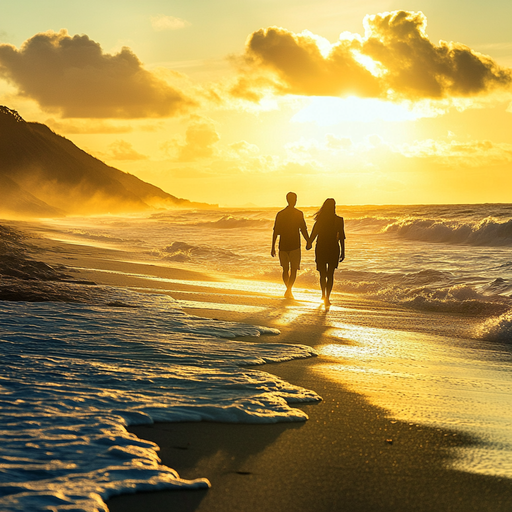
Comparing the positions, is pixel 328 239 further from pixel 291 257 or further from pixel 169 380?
pixel 169 380

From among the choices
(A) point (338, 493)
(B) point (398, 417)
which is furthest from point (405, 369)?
(A) point (338, 493)

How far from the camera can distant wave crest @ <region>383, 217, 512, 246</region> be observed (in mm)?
24422

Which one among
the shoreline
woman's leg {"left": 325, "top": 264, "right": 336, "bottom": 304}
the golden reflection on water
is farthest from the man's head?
the shoreline

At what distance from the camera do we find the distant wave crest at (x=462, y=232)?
24422 mm

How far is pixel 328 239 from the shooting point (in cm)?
1017

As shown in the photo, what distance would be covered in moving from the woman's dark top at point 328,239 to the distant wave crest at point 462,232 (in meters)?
15.8

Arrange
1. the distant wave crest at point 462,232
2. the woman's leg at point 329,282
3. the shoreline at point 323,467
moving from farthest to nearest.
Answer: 1. the distant wave crest at point 462,232
2. the woman's leg at point 329,282
3. the shoreline at point 323,467

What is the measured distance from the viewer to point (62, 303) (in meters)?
7.11

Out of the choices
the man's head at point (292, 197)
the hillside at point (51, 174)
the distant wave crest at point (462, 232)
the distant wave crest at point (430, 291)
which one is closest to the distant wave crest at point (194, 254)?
the distant wave crest at point (430, 291)

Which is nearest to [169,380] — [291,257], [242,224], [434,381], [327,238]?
[434,381]

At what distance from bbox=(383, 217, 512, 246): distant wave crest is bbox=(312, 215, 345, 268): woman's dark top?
620 inches

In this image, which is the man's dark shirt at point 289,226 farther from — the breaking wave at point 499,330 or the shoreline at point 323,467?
the shoreline at point 323,467

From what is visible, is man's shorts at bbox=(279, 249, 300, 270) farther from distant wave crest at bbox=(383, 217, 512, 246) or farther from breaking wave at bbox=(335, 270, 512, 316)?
distant wave crest at bbox=(383, 217, 512, 246)

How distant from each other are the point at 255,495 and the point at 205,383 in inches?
68.4
